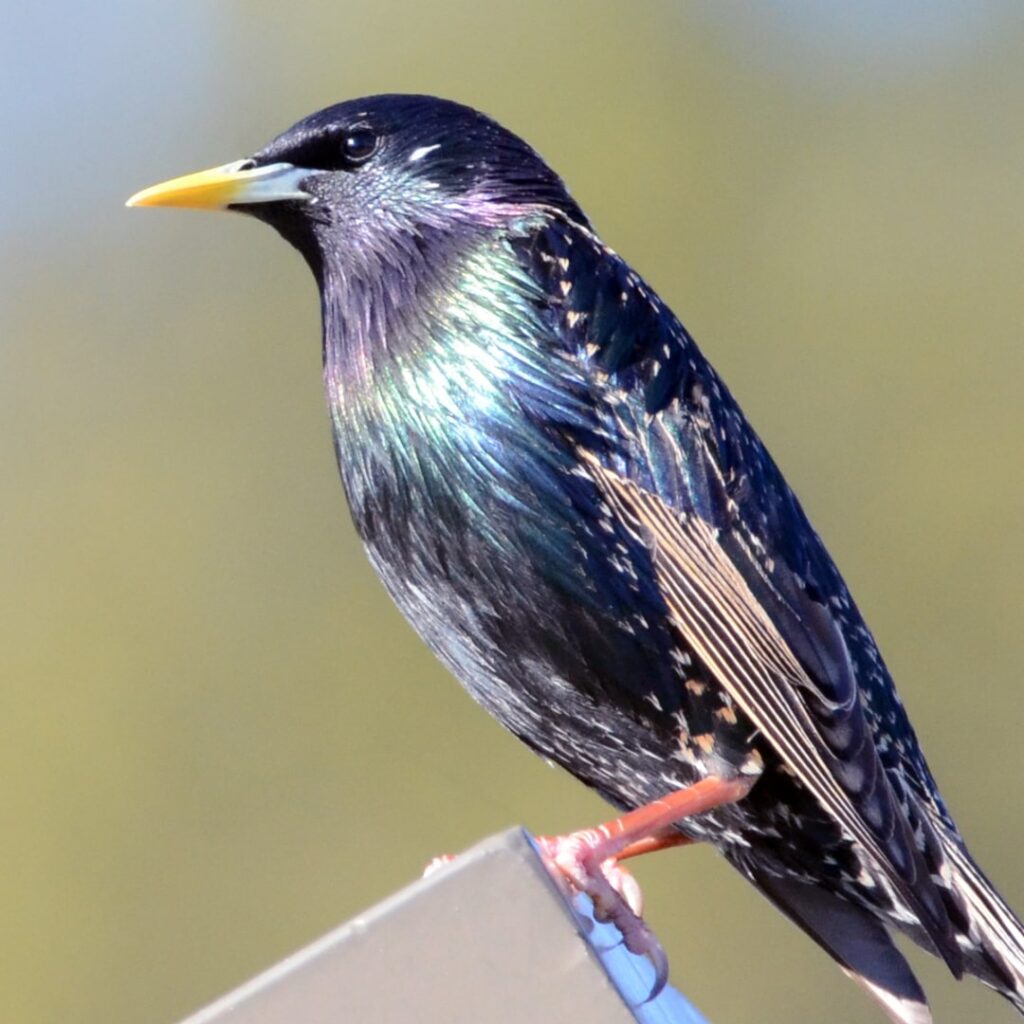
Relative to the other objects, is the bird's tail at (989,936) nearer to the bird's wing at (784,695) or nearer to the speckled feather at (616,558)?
the speckled feather at (616,558)

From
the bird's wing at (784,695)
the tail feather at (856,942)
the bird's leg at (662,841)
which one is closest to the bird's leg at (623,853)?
the bird's wing at (784,695)

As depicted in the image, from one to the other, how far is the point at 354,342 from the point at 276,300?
5273 millimetres

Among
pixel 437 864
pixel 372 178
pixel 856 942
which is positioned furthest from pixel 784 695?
pixel 372 178

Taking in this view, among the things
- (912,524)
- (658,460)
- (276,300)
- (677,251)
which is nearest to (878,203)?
(677,251)

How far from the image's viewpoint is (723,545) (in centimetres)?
365

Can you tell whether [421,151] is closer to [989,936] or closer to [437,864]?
[437,864]

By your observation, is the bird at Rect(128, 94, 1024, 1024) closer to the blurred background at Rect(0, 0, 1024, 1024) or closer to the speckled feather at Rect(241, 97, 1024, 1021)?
the speckled feather at Rect(241, 97, 1024, 1021)

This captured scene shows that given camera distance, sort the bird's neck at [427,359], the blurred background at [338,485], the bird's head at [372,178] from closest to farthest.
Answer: the bird's neck at [427,359] → the bird's head at [372,178] → the blurred background at [338,485]

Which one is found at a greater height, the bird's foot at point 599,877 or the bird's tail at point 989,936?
the bird's foot at point 599,877

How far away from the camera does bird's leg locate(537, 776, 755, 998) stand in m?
3.15

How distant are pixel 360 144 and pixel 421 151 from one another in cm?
11

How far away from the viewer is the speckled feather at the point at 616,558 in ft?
11.4

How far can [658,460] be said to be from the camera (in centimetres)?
363

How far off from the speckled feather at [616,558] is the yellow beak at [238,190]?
0.17 m
